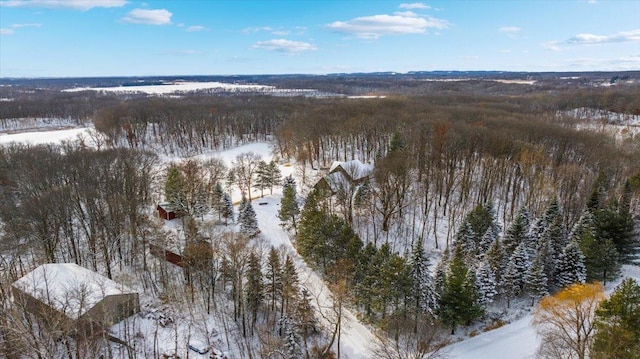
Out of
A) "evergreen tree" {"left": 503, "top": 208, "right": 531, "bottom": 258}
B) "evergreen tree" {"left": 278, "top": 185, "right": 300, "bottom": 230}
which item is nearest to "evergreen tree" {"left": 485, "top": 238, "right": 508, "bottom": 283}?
"evergreen tree" {"left": 503, "top": 208, "right": 531, "bottom": 258}

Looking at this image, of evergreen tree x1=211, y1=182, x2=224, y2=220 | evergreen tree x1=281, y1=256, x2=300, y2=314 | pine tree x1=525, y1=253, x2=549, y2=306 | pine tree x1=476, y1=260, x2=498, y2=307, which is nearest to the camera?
evergreen tree x1=281, y1=256, x2=300, y2=314

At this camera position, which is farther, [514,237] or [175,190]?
[175,190]

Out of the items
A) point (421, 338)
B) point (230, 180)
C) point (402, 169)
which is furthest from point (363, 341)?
point (230, 180)

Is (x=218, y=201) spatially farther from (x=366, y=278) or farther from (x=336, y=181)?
(x=366, y=278)

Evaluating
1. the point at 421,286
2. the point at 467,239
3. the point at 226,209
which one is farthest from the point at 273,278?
the point at 467,239

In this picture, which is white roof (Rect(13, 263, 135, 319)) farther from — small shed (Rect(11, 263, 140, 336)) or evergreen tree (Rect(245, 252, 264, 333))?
evergreen tree (Rect(245, 252, 264, 333))

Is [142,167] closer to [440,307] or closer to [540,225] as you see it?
[440,307]
